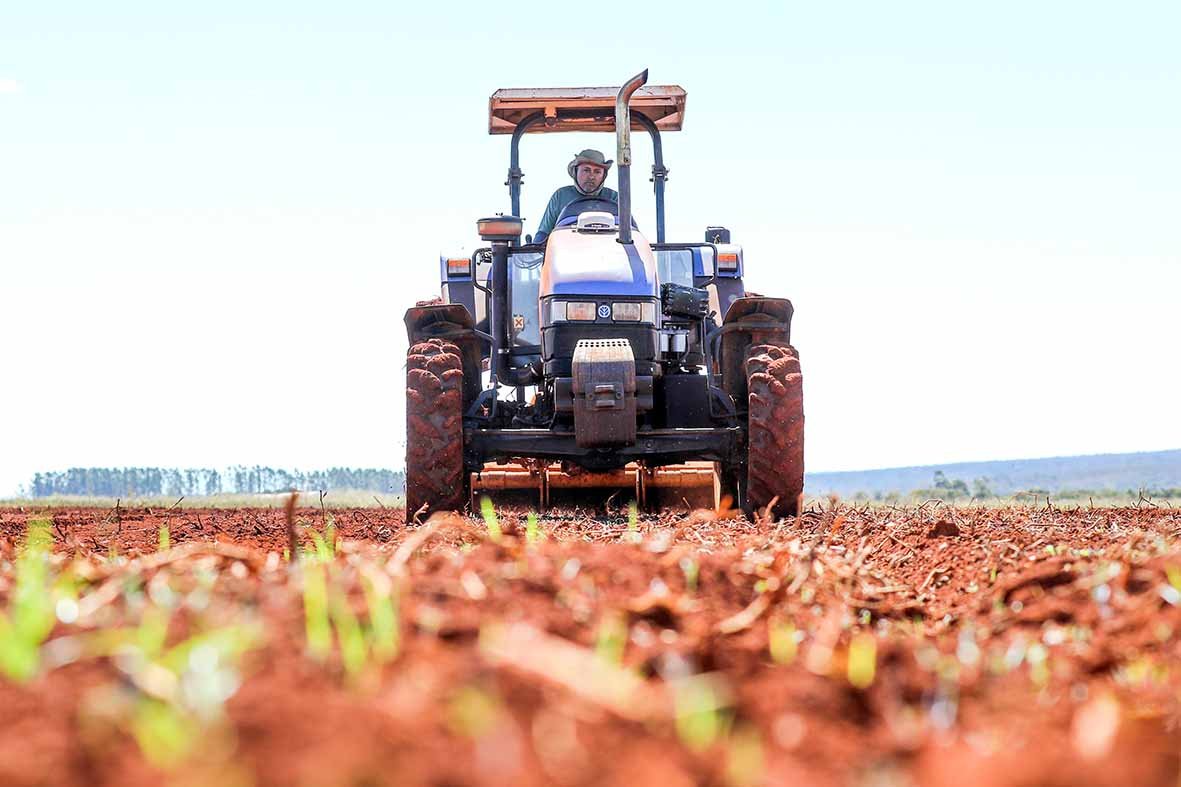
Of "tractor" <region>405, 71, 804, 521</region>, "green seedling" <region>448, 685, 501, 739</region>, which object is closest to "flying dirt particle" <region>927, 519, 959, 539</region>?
"tractor" <region>405, 71, 804, 521</region>

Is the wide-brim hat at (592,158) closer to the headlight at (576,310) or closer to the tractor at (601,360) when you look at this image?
the tractor at (601,360)

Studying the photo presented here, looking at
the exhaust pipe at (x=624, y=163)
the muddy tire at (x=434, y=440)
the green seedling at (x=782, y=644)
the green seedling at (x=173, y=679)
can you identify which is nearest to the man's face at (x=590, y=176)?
the exhaust pipe at (x=624, y=163)

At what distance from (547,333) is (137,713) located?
818 centimetres

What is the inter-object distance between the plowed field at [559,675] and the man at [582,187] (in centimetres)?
800

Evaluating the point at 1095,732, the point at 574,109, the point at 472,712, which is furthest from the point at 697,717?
the point at 574,109

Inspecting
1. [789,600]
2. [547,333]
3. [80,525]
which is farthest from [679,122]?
[789,600]

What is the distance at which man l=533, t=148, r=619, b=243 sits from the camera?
11281 mm

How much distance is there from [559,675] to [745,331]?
27.7 ft

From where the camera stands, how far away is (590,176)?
37.3 ft

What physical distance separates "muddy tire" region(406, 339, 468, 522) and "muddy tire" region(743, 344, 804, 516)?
2.03 meters

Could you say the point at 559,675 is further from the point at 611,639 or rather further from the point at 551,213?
the point at 551,213

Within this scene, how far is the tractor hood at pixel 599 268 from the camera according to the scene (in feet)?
31.7

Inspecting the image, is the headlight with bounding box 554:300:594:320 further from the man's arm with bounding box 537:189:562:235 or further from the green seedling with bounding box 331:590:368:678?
the green seedling with bounding box 331:590:368:678

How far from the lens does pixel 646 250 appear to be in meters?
10.0
